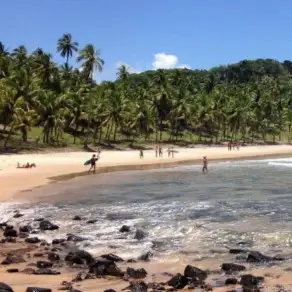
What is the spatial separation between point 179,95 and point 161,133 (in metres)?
9.84

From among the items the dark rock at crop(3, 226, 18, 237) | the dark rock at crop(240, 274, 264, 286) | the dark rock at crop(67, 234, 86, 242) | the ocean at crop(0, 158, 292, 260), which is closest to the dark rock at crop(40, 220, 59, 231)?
the ocean at crop(0, 158, 292, 260)

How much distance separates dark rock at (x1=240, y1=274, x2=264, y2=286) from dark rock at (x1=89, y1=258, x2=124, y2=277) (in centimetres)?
310

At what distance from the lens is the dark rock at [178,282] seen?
12984mm

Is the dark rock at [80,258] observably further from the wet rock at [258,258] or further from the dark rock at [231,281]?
the wet rock at [258,258]

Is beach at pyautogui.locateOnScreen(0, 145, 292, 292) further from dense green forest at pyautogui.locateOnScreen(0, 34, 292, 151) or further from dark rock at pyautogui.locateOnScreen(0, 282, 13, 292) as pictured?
dense green forest at pyautogui.locateOnScreen(0, 34, 292, 151)

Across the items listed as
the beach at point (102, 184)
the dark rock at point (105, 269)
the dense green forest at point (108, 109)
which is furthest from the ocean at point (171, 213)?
the dense green forest at point (108, 109)

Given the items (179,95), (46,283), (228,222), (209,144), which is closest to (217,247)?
(228,222)

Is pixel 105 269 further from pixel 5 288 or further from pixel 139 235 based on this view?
pixel 139 235

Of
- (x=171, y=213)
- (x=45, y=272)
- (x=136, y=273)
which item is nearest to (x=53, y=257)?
(x=45, y=272)

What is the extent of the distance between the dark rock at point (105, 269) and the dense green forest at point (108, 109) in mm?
53987

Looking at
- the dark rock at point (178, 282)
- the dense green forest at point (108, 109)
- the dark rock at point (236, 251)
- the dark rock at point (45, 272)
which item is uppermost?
the dense green forest at point (108, 109)

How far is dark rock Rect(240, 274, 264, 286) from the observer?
43.2 ft

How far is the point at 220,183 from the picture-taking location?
134 feet

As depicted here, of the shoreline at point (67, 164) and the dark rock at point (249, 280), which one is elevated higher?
the shoreline at point (67, 164)
